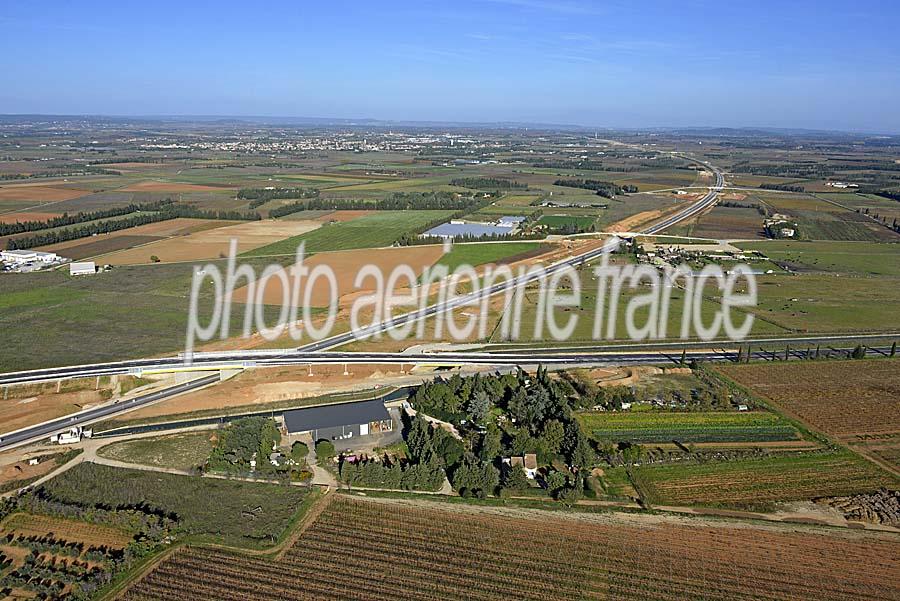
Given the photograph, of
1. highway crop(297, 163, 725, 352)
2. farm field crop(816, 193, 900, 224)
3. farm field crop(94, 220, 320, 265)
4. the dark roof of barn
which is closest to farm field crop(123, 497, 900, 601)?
the dark roof of barn

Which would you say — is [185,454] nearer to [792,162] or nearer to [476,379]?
[476,379]

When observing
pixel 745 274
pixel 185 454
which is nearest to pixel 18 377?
pixel 185 454

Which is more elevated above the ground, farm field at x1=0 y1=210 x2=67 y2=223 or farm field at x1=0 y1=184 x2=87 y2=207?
farm field at x1=0 y1=184 x2=87 y2=207

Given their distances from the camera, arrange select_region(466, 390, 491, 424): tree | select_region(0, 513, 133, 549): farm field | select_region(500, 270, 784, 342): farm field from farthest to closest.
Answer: select_region(500, 270, 784, 342): farm field, select_region(466, 390, 491, 424): tree, select_region(0, 513, 133, 549): farm field

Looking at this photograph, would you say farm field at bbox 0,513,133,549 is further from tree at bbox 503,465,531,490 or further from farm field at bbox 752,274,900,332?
farm field at bbox 752,274,900,332

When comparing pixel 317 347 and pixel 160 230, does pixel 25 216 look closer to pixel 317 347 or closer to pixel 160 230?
pixel 160 230

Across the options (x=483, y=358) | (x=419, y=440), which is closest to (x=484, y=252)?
(x=483, y=358)
